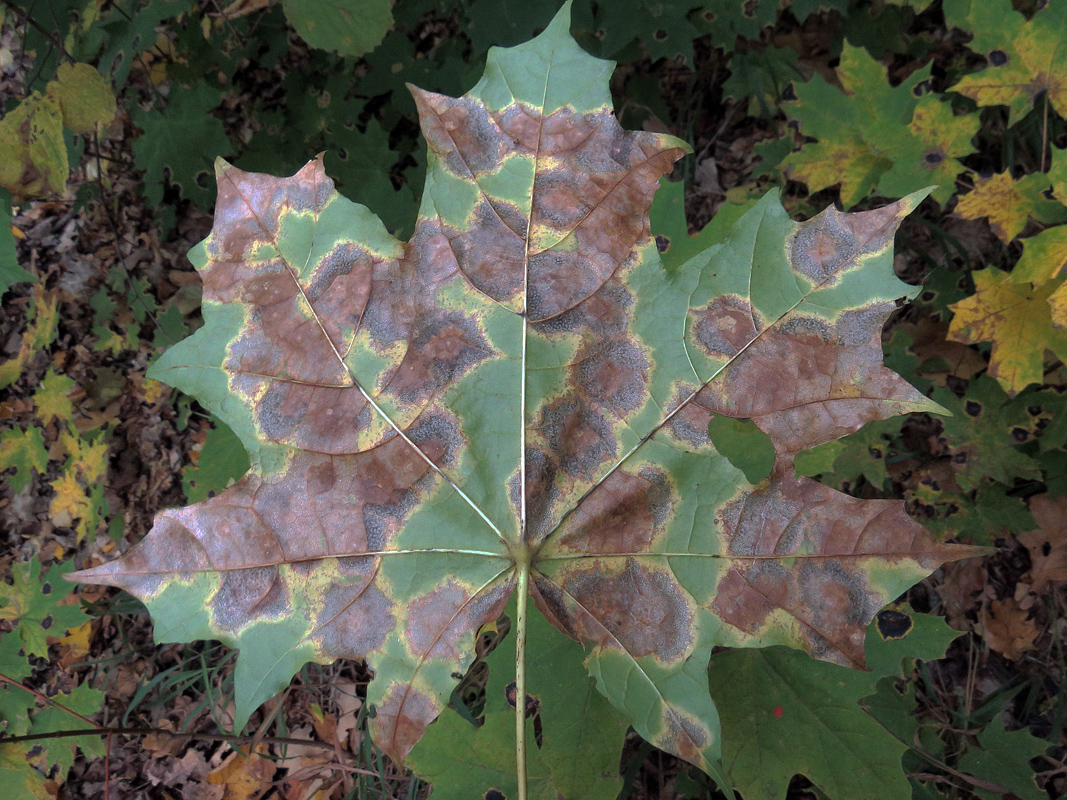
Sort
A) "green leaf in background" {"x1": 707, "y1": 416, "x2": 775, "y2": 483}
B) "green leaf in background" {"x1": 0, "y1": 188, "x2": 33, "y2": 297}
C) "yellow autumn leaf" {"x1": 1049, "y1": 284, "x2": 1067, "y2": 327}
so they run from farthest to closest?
1. "green leaf in background" {"x1": 0, "y1": 188, "x2": 33, "y2": 297}
2. "yellow autumn leaf" {"x1": 1049, "y1": 284, "x2": 1067, "y2": 327}
3. "green leaf in background" {"x1": 707, "y1": 416, "x2": 775, "y2": 483}

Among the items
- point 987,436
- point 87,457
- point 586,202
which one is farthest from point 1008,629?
point 87,457

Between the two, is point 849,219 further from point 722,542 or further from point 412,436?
point 412,436

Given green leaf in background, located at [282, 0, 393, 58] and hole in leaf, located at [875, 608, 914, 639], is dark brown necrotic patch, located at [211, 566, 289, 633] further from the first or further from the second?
green leaf in background, located at [282, 0, 393, 58]

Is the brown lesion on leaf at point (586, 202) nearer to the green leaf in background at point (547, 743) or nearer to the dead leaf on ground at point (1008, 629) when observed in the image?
the green leaf in background at point (547, 743)

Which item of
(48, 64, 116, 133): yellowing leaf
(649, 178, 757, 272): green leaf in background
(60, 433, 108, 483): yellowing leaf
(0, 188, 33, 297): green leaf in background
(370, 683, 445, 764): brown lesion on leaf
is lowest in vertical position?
(370, 683, 445, 764): brown lesion on leaf

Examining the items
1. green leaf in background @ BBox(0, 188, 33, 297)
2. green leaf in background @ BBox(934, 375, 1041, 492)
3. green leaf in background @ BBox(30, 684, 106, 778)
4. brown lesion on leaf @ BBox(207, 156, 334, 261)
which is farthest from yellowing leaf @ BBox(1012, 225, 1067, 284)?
green leaf in background @ BBox(30, 684, 106, 778)

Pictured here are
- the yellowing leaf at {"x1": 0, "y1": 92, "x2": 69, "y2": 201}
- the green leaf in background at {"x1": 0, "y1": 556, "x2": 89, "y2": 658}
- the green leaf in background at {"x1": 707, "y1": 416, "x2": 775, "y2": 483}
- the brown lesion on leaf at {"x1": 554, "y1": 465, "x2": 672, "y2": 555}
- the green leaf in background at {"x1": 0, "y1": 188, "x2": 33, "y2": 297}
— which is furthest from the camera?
the green leaf in background at {"x1": 0, "y1": 556, "x2": 89, "y2": 658}
